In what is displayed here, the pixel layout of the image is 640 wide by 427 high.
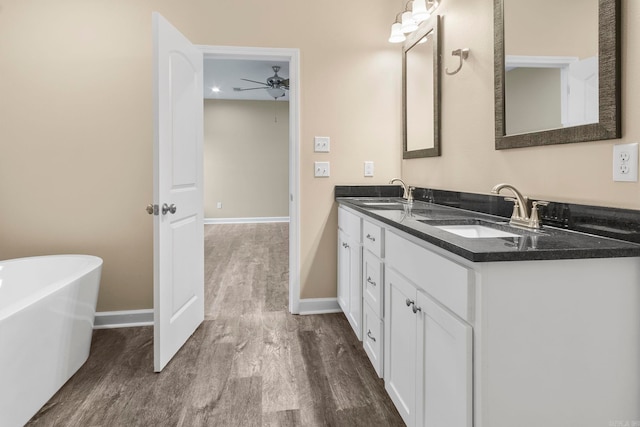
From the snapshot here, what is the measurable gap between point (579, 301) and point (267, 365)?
157cm

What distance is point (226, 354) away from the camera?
2.24 metres

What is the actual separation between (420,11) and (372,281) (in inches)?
63.9

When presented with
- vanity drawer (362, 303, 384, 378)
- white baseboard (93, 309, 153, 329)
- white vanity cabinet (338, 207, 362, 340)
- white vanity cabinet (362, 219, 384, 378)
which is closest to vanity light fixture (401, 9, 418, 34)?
white vanity cabinet (338, 207, 362, 340)

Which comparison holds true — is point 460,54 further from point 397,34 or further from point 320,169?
point 320,169

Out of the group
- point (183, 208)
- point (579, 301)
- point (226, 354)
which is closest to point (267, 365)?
point (226, 354)

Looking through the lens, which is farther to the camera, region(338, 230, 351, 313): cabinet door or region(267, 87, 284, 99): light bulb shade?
region(267, 87, 284, 99): light bulb shade

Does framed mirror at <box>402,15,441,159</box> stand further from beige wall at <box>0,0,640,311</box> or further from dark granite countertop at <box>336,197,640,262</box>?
dark granite countertop at <box>336,197,640,262</box>

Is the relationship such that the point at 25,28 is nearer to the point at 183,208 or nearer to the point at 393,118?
the point at 183,208

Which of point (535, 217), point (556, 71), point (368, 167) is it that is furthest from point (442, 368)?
point (368, 167)

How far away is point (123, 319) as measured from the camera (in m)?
2.67

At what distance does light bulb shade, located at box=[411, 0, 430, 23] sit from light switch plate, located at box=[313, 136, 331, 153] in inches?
37.9

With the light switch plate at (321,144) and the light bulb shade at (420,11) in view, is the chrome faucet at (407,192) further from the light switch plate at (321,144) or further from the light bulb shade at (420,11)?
the light bulb shade at (420,11)

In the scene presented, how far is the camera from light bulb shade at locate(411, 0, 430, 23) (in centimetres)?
231

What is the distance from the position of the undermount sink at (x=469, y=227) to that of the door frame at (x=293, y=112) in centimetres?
137
